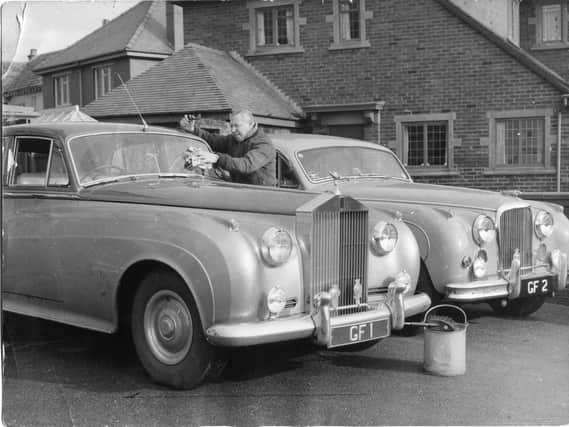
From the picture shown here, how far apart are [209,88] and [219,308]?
10.3 m

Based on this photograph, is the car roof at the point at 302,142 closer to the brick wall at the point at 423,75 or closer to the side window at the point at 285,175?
the side window at the point at 285,175

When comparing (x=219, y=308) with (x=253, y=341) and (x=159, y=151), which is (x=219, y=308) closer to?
(x=253, y=341)

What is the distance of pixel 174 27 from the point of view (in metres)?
21.6

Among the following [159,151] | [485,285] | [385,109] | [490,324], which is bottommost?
[490,324]

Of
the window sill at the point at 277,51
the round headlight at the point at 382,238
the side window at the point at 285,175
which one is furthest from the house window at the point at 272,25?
the round headlight at the point at 382,238

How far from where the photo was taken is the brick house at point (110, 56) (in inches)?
834

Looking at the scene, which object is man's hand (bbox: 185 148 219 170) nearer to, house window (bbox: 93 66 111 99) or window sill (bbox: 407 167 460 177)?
window sill (bbox: 407 167 460 177)

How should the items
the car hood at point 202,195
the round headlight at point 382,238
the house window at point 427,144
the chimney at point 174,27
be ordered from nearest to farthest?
the car hood at point 202,195 → the round headlight at point 382,238 → the house window at point 427,144 → the chimney at point 174,27

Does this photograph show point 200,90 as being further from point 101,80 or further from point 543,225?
point 101,80

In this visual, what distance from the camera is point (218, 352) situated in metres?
4.21

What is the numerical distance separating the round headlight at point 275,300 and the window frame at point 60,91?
2184cm

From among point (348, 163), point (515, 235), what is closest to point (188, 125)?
point (348, 163)

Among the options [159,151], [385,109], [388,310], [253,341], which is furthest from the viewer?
[385,109]

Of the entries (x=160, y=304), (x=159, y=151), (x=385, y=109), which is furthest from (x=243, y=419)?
(x=385, y=109)
